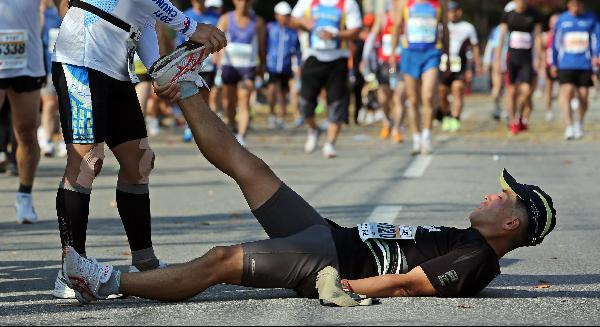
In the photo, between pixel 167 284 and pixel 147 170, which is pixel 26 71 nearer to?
pixel 147 170

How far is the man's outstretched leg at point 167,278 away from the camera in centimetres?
621

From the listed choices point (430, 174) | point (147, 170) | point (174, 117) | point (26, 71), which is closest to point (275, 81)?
point (174, 117)

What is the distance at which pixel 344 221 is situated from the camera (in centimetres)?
1023

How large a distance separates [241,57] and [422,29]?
3107 millimetres

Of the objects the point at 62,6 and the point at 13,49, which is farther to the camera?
the point at 13,49

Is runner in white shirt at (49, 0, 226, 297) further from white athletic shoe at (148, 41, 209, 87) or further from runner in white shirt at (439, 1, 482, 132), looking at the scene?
runner in white shirt at (439, 1, 482, 132)

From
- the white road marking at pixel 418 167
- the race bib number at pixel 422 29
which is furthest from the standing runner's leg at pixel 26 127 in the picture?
the race bib number at pixel 422 29

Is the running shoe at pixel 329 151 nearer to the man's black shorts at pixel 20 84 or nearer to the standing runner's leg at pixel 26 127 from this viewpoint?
the standing runner's leg at pixel 26 127

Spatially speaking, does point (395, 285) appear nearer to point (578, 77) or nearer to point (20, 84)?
point (20, 84)

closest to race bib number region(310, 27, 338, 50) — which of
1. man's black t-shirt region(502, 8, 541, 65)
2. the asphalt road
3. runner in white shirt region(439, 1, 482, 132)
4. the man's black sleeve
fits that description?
the asphalt road

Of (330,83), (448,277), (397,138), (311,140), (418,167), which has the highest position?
(448,277)

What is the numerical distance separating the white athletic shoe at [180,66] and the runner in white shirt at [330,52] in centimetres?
1041

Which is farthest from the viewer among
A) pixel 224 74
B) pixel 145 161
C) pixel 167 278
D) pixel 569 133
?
pixel 569 133

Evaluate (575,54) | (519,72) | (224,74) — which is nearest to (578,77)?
(575,54)
